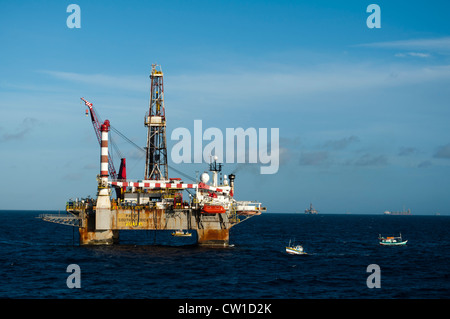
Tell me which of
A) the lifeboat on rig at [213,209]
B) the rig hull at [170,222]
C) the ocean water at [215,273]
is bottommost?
the ocean water at [215,273]

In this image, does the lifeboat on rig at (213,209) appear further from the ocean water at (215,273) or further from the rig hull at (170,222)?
the ocean water at (215,273)

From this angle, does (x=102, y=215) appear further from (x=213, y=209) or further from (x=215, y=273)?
(x=215, y=273)

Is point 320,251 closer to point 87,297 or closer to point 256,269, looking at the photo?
point 256,269

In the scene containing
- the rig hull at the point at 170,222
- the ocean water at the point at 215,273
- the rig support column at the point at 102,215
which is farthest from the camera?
the rig hull at the point at 170,222

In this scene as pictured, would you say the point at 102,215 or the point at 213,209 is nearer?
the point at 213,209

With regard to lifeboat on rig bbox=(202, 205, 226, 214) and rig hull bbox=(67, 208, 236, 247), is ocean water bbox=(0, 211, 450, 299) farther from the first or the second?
lifeboat on rig bbox=(202, 205, 226, 214)

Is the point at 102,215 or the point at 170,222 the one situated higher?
the point at 102,215

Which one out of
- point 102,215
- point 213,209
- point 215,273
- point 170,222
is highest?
point 213,209

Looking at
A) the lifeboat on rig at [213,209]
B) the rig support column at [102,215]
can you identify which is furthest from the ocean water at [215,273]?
the lifeboat on rig at [213,209]

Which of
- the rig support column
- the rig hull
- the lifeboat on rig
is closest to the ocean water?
the rig support column

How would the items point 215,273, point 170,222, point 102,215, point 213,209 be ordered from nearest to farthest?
point 215,273 < point 213,209 < point 102,215 < point 170,222

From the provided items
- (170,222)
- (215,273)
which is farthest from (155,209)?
(215,273)

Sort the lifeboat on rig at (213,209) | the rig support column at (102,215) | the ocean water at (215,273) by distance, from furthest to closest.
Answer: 1. the rig support column at (102,215)
2. the lifeboat on rig at (213,209)
3. the ocean water at (215,273)
